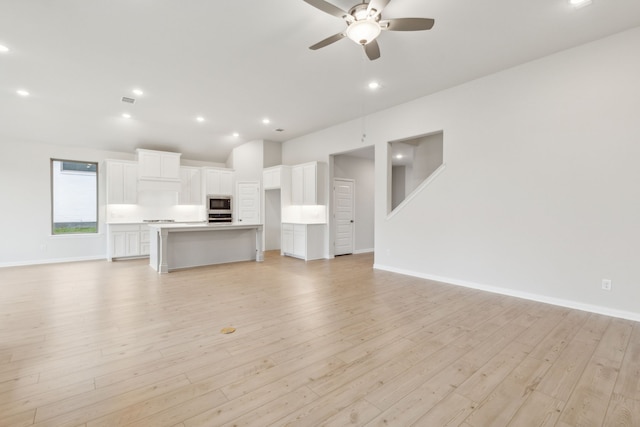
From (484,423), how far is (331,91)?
479 centimetres

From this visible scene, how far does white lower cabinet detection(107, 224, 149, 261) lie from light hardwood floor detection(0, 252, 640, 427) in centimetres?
287

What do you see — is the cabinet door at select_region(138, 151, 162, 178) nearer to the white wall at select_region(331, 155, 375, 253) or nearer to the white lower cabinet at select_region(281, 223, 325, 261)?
the white lower cabinet at select_region(281, 223, 325, 261)

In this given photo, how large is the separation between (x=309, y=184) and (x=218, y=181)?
312 cm

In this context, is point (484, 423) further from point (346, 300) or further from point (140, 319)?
point (140, 319)

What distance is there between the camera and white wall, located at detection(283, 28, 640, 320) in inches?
132

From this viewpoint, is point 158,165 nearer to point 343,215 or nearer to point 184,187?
point 184,187

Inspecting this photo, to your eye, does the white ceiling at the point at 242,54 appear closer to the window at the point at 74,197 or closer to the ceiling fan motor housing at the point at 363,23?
the ceiling fan motor housing at the point at 363,23

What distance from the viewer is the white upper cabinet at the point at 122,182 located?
7.16m

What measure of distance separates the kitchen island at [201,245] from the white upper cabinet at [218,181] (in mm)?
2395

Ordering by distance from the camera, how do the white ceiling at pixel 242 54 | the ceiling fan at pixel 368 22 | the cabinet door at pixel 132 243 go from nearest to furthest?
the ceiling fan at pixel 368 22 → the white ceiling at pixel 242 54 → the cabinet door at pixel 132 243

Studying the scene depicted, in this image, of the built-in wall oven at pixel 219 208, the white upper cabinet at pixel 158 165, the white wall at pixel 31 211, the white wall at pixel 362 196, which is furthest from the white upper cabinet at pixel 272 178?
the white wall at pixel 31 211

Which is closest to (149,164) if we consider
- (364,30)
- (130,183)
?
(130,183)

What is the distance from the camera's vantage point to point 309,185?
286 inches

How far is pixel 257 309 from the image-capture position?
3.56 meters
